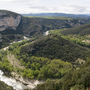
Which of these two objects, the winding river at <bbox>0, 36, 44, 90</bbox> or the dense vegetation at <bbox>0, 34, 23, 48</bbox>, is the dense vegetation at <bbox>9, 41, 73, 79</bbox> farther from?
the dense vegetation at <bbox>0, 34, 23, 48</bbox>

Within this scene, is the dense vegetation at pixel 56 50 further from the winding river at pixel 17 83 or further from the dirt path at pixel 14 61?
the winding river at pixel 17 83

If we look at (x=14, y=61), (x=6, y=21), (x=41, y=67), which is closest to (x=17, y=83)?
(x=41, y=67)

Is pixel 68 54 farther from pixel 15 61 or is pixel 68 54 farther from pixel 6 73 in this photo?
pixel 6 73

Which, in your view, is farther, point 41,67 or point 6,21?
point 6,21

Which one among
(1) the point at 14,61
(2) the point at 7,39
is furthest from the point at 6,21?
(1) the point at 14,61

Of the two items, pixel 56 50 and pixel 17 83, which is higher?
pixel 56 50

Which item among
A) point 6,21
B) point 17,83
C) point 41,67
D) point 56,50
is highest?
point 6,21

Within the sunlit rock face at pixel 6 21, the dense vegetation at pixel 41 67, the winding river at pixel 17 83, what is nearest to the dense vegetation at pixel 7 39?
the sunlit rock face at pixel 6 21

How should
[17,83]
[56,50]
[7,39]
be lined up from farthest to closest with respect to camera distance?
1. [7,39]
2. [56,50]
3. [17,83]

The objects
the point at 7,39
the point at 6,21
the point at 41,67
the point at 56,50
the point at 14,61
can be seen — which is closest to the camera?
the point at 41,67

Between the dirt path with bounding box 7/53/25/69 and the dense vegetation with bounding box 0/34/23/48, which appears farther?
the dense vegetation with bounding box 0/34/23/48

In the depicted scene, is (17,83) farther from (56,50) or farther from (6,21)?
(6,21)

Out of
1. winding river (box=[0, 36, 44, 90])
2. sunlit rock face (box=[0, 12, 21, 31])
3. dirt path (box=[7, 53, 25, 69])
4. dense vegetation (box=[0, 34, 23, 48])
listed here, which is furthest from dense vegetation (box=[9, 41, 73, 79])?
sunlit rock face (box=[0, 12, 21, 31])
